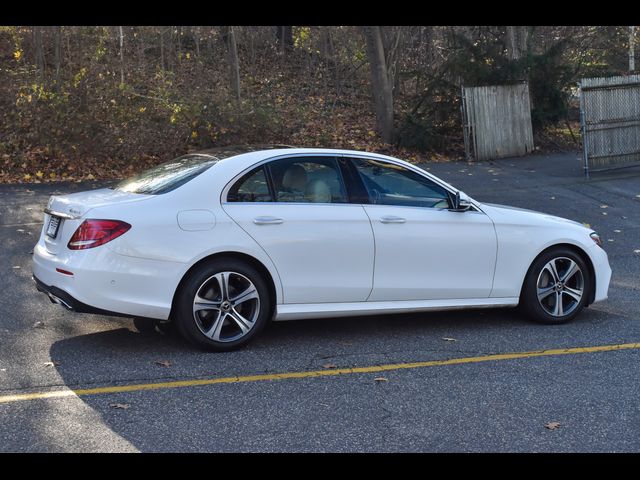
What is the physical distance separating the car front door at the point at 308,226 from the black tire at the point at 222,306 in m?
0.22

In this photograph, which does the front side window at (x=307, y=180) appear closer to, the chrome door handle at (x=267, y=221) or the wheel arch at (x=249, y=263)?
the chrome door handle at (x=267, y=221)

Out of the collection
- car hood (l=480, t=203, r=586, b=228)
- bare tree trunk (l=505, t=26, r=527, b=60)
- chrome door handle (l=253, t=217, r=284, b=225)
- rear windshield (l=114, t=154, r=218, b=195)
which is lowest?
car hood (l=480, t=203, r=586, b=228)

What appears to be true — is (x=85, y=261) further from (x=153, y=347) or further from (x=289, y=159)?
(x=289, y=159)

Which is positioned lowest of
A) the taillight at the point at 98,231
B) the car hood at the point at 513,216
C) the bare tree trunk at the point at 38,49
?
the car hood at the point at 513,216

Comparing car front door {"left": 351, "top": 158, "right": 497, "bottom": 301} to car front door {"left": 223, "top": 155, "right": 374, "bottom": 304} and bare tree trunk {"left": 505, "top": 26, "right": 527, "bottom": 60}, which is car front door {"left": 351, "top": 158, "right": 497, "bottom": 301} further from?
bare tree trunk {"left": 505, "top": 26, "right": 527, "bottom": 60}

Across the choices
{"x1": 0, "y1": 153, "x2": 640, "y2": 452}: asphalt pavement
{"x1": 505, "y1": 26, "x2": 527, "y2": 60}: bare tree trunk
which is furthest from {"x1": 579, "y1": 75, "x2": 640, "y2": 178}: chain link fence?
{"x1": 0, "y1": 153, "x2": 640, "y2": 452}: asphalt pavement

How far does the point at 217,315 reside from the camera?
6.40 metres

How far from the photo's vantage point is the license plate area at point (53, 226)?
6488 millimetres

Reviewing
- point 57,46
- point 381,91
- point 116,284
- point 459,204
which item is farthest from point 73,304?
point 381,91

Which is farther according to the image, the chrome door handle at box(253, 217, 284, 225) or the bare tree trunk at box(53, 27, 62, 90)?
the bare tree trunk at box(53, 27, 62, 90)

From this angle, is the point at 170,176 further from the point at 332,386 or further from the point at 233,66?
the point at 233,66

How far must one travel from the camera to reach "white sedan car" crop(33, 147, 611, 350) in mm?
6195

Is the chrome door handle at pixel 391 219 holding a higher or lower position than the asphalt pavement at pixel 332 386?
higher

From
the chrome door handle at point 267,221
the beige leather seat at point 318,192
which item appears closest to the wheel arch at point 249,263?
the chrome door handle at point 267,221
